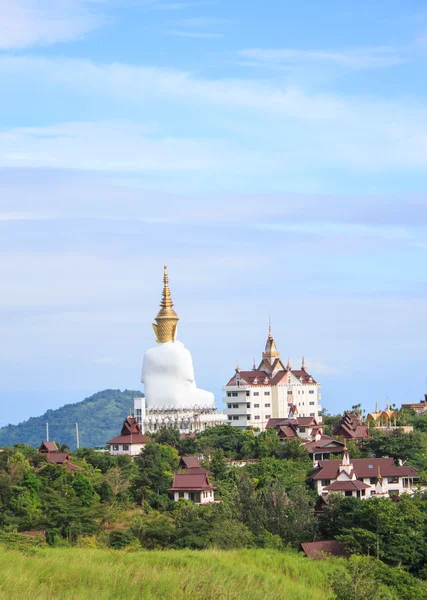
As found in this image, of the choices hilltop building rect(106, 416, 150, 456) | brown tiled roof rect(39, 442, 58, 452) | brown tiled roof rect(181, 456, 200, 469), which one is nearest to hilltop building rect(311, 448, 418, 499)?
brown tiled roof rect(181, 456, 200, 469)

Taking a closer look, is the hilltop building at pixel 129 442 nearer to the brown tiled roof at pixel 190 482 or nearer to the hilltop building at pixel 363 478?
the brown tiled roof at pixel 190 482

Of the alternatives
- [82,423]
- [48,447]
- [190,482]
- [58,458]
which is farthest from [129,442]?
[82,423]

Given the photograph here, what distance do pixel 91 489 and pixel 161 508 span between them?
2619 millimetres

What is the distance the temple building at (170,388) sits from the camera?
51.3 m

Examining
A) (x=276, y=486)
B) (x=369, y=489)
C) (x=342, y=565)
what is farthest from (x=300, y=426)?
(x=342, y=565)

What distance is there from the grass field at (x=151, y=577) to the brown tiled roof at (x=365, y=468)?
41.9ft

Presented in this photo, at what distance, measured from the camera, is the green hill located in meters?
130

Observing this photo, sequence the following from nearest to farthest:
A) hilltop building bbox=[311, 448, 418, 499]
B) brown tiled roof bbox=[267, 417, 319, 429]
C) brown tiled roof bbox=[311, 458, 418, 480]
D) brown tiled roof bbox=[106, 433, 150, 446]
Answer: hilltop building bbox=[311, 448, 418, 499] < brown tiled roof bbox=[311, 458, 418, 480] < brown tiled roof bbox=[106, 433, 150, 446] < brown tiled roof bbox=[267, 417, 319, 429]

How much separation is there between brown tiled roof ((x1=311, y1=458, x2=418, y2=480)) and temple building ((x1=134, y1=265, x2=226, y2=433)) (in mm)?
13051

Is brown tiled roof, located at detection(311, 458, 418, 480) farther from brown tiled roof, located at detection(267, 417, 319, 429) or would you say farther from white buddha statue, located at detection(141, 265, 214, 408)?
white buddha statue, located at detection(141, 265, 214, 408)

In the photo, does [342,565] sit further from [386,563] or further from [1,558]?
[1,558]

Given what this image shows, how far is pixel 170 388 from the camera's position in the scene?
177ft

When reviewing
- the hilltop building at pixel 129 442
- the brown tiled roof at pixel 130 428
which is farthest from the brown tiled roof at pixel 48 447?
the brown tiled roof at pixel 130 428

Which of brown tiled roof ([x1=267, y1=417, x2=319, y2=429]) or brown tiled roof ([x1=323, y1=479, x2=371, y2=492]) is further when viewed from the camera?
brown tiled roof ([x1=267, y1=417, x2=319, y2=429])
